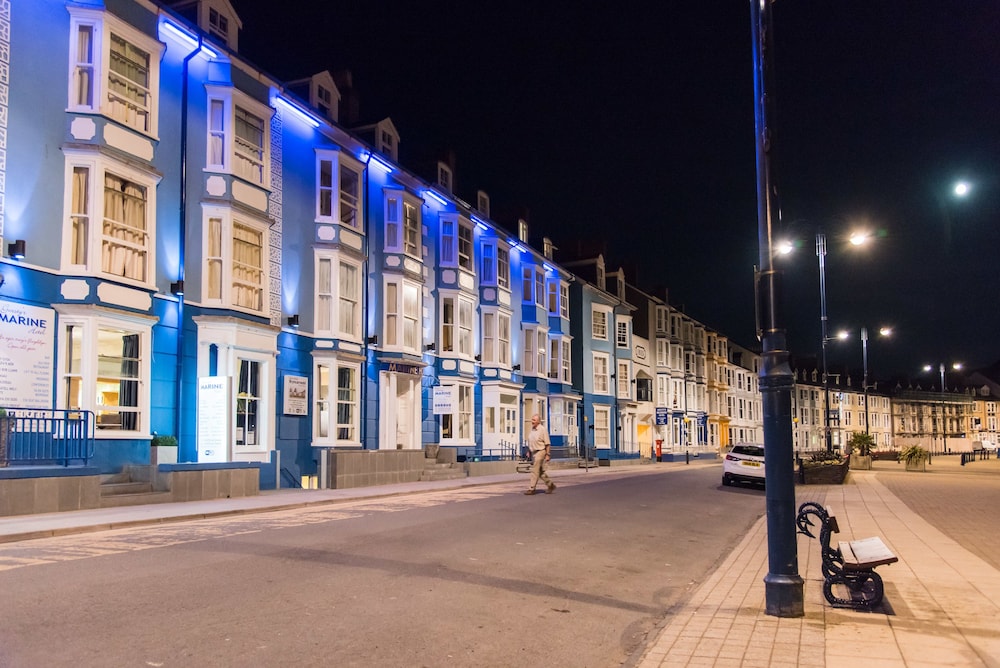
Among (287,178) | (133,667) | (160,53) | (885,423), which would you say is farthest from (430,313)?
(885,423)

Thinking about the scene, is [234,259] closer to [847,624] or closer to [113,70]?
[113,70]

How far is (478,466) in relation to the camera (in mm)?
31141

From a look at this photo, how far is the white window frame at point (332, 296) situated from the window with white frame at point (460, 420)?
717 cm

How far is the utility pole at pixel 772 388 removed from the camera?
701cm

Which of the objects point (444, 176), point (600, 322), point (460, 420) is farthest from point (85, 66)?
point (600, 322)

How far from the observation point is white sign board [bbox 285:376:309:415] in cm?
2327

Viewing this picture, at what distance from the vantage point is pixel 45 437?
15508 millimetres

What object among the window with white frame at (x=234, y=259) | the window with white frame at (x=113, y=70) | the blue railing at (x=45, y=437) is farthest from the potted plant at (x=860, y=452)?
the blue railing at (x=45, y=437)

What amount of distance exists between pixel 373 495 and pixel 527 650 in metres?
14.1

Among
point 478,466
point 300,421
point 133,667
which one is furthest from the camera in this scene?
point 478,466

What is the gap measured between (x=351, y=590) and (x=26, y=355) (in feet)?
37.8

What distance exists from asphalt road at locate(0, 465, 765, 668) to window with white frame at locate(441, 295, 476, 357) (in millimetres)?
18632

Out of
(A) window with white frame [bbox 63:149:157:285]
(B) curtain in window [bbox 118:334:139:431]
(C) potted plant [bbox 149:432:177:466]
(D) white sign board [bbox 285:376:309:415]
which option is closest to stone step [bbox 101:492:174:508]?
(C) potted plant [bbox 149:432:177:466]

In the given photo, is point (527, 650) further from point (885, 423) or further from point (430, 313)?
point (885, 423)
